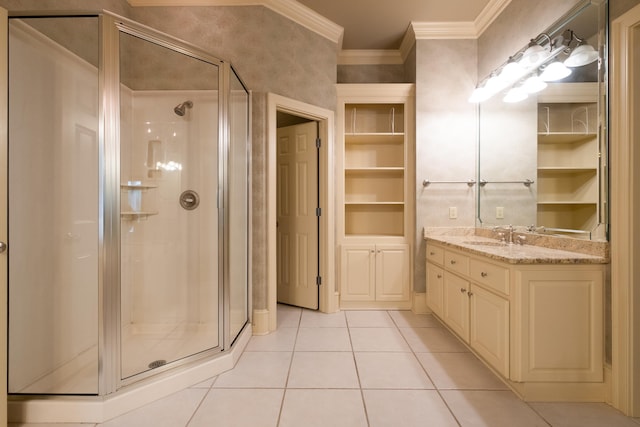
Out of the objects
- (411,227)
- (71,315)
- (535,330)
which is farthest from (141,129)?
(535,330)

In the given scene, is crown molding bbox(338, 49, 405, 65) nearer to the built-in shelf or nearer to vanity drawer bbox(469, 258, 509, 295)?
the built-in shelf

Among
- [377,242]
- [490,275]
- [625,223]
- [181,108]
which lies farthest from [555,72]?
[181,108]

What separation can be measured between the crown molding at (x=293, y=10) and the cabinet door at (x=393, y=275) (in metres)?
2.30

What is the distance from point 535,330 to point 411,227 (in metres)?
1.67

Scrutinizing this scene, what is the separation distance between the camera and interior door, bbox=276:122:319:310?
3301 millimetres

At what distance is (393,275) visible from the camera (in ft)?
10.9

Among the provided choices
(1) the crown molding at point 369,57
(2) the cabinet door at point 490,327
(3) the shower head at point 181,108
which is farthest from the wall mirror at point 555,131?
(3) the shower head at point 181,108

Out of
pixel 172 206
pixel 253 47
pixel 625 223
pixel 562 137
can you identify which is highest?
pixel 253 47

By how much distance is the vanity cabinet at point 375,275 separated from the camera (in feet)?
10.9

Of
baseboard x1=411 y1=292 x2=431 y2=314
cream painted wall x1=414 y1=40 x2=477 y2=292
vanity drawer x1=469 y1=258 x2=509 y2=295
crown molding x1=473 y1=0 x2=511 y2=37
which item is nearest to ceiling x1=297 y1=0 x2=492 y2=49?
crown molding x1=473 y1=0 x2=511 y2=37

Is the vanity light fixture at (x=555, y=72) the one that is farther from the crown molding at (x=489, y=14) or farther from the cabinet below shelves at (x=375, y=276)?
the cabinet below shelves at (x=375, y=276)

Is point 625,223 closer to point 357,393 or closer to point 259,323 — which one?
point 357,393

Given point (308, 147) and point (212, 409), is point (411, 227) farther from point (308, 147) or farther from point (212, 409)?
point (212, 409)

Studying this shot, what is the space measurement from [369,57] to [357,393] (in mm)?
3534
